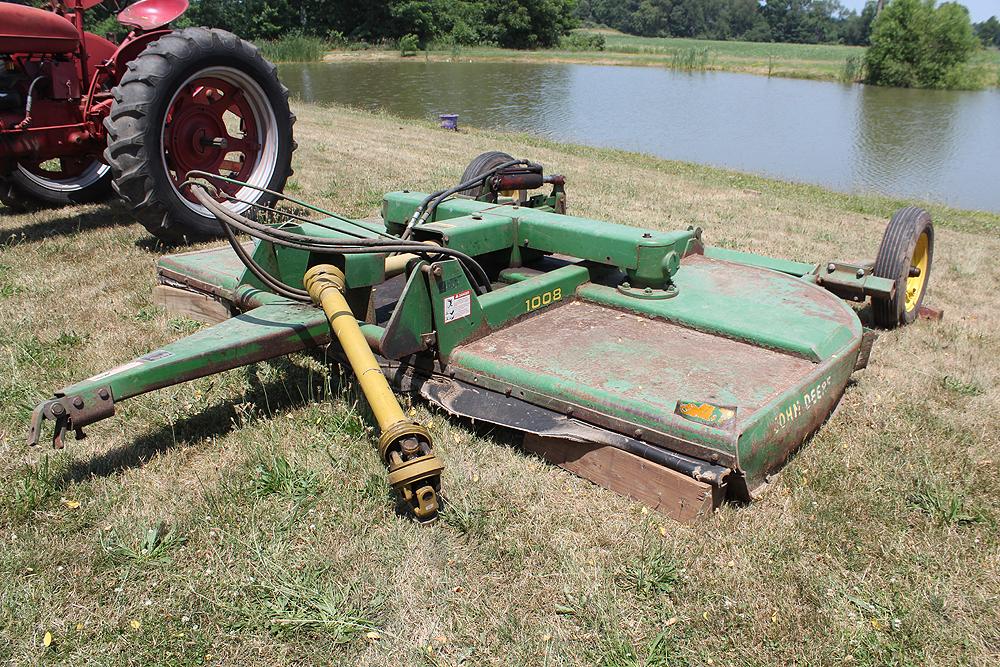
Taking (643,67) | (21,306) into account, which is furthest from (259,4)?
(21,306)

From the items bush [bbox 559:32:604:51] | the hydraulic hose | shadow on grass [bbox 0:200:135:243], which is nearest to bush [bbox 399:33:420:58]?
bush [bbox 559:32:604:51]

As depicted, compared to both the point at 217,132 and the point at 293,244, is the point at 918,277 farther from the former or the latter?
the point at 217,132

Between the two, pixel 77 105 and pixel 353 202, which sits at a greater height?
pixel 77 105

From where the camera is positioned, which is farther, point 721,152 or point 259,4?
point 259,4

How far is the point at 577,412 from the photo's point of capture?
3.08 meters

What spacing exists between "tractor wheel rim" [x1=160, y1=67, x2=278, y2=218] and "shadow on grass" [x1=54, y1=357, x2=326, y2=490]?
2.41m

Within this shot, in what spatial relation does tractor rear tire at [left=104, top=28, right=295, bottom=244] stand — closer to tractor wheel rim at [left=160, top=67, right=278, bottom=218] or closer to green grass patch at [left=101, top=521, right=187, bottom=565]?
tractor wheel rim at [left=160, top=67, right=278, bottom=218]

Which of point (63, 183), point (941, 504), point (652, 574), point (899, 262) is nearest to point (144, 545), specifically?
point (652, 574)

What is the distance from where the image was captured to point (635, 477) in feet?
9.57

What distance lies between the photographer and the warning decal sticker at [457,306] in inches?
135

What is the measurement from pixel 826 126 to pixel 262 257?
1910 cm

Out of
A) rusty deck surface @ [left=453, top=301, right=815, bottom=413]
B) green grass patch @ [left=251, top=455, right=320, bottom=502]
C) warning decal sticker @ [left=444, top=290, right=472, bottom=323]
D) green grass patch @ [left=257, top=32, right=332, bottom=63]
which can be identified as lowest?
green grass patch @ [left=251, top=455, right=320, bottom=502]

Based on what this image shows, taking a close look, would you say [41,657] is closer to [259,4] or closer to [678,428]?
[678,428]

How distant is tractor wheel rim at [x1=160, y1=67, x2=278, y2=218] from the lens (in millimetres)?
5820
